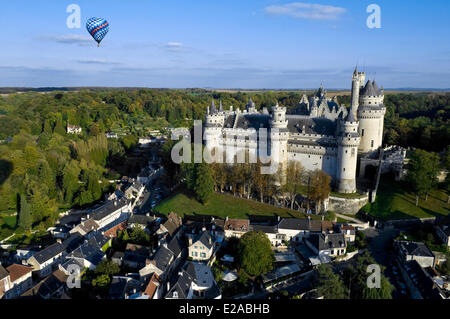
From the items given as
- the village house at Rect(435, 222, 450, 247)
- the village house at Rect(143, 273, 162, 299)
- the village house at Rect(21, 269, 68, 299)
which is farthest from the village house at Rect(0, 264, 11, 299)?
the village house at Rect(435, 222, 450, 247)

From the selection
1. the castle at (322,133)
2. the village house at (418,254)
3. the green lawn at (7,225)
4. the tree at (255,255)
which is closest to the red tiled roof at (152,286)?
the tree at (255,255)

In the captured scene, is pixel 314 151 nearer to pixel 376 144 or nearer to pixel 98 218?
pixel 376 144

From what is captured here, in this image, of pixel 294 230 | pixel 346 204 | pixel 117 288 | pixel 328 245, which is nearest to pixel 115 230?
pixel 117 288

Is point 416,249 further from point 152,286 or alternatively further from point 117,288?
point 117,288

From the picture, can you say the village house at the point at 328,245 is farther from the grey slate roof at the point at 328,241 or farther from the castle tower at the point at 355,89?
the castle tower at the point at 355,89
